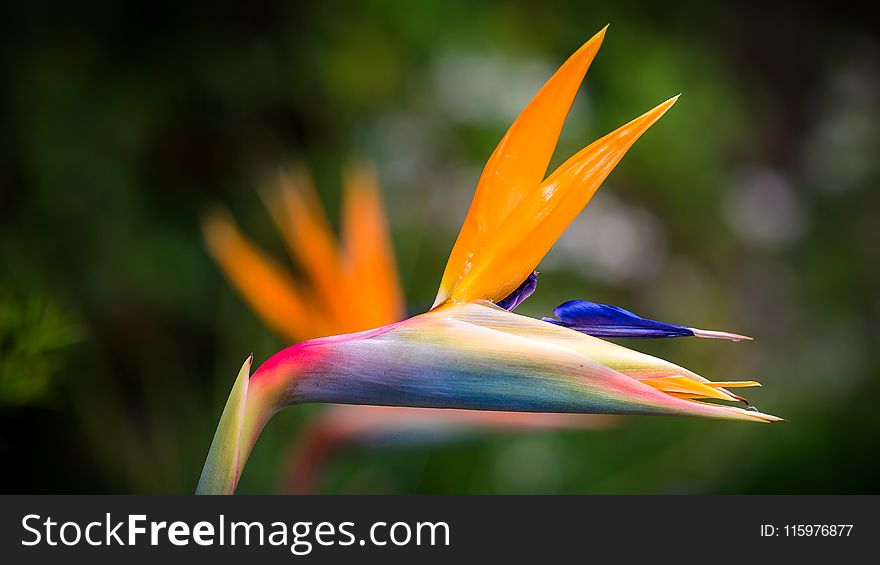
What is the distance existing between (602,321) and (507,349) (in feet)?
0.17

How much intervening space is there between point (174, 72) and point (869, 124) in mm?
1676

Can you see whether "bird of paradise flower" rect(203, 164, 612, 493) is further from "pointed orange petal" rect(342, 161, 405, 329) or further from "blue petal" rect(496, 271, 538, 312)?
"blue petal" rect(496, 271, 538, 312)

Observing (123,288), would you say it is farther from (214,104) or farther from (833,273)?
(833,273)

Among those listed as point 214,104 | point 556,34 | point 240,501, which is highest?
point 556,34

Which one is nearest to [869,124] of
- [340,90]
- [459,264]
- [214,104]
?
[340,90]

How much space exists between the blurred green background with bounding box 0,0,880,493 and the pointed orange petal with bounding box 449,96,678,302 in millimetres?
391

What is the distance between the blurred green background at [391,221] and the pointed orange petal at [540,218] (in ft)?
1.28

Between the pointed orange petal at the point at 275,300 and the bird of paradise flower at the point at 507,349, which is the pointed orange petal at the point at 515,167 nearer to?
the bird of paradise flower at the point at 507,349

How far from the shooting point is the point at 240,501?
1.47ft

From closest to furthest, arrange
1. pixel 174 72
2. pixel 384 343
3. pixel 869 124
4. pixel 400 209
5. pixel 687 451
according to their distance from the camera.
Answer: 1. pixel 384 343
2. pixel 687 451
3. pixel 174 72
4. pixel 400 209
5. pixel 869 124

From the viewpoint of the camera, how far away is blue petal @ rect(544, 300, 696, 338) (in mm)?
365

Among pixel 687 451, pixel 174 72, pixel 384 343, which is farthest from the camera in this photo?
pixel 174 72

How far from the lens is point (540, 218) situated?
0.37 m

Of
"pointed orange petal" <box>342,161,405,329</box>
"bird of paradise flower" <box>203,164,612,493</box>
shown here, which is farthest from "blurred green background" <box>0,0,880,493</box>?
"pointed orange petal" <box>342,161,405,329</box>
